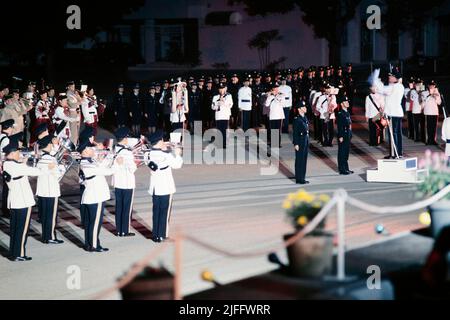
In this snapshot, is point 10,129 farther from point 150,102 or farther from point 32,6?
point 32,6

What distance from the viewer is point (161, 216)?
1471cm

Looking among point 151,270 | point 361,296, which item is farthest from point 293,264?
point 151,270

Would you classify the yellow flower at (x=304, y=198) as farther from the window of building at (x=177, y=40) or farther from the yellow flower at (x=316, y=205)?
the window of building at (x=177, y=40)

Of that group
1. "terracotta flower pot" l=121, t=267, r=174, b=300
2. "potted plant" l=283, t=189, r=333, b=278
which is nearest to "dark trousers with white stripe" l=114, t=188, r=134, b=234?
"potted plant" l=283, t=189, r=333, b=278

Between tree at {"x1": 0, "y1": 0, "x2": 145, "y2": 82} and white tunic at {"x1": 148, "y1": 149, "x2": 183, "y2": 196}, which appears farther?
tree at {"x1": 0, "y1": 0, "x2": 145, "y2": 82}

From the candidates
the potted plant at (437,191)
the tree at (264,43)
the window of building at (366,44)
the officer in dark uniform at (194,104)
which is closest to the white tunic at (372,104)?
the officer in dark uniform at (194,104)

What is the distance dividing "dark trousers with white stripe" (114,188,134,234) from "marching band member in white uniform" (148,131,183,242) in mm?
625

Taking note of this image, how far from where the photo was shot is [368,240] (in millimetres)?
13914

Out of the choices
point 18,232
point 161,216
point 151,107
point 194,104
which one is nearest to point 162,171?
point 161,216

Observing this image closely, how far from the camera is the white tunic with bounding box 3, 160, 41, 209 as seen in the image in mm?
13797

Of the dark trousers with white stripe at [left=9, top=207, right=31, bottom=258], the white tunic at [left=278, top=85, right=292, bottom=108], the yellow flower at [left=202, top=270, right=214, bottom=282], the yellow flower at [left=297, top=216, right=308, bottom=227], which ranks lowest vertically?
the yellow flower at [left=202, top=270, right=214, bottom=282]

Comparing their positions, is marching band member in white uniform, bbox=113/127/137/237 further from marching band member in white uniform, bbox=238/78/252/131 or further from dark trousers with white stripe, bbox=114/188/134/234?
marching band member in white uniform, bbox=238/78/252/131

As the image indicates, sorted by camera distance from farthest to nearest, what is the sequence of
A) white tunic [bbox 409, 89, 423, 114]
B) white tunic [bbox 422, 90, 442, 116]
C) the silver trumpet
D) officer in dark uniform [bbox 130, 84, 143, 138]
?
officer in dark uniform [bbox 130, 84, 143, 138] < white tunic [bbox 409, 89, 423, 114] < white tunic [bbox 422, 90, 442, 116] < the silver trumpet

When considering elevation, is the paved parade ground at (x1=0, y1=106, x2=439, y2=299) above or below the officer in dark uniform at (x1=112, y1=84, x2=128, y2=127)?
below
